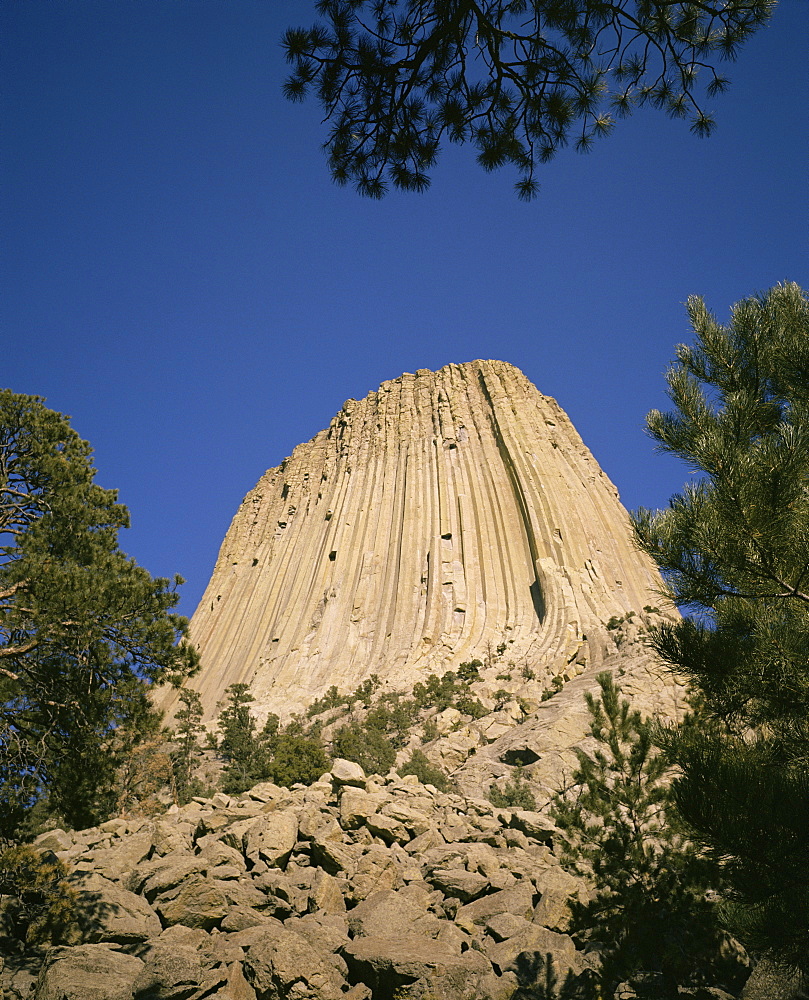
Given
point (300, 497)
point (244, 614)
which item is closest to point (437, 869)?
point (244, 614)

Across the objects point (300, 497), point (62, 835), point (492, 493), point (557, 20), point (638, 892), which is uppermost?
point (300, 497)

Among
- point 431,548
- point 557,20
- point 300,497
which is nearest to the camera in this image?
point 557,20

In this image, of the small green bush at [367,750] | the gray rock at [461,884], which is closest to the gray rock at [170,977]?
the gray rock at [461,884]

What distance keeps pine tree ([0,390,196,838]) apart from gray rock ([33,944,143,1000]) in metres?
2.51

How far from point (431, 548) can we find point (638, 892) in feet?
102

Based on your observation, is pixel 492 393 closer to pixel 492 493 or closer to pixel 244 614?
pixel 492 493

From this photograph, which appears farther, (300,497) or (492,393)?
(300,497)

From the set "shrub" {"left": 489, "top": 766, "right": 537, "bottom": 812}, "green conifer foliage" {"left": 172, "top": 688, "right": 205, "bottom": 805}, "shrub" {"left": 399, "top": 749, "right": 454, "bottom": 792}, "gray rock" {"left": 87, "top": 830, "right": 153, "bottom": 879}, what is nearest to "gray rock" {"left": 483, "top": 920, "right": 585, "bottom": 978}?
"gray rock" {"left": 87, "top": 830, "right": 153, "bottom": 879}

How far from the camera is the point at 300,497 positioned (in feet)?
161

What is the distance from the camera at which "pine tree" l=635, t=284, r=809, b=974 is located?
4336 mm

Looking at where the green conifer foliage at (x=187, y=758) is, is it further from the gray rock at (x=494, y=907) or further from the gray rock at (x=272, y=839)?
the gray rock at (x=494, y=907)

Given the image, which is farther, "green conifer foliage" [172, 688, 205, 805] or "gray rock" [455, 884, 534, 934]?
"green conifer foliage" [172, 688, 205, 805]

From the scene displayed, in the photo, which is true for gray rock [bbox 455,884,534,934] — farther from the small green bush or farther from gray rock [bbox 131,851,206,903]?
the small green bush

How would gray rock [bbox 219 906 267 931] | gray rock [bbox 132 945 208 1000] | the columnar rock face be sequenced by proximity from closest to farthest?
1. gray rock [bbox 132 945 208 1000]
2. gray rock [bbox 219 906 267 931]
3. the columnar rock face
